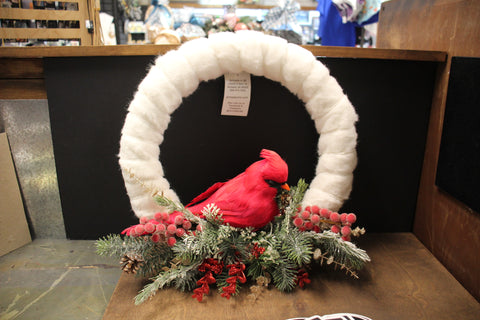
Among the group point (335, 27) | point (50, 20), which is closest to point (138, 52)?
point (50, 20)

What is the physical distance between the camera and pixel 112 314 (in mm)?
738

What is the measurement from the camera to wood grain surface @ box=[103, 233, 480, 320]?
29.4 inches

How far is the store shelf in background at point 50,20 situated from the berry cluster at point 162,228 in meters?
0.67

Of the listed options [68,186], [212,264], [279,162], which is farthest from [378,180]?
[68,186]

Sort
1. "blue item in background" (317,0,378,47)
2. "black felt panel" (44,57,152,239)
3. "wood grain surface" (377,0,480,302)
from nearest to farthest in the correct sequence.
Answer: "wood grain surface" (377,0,480,302), "black felt panel" (44,57,152,239), "blue item in background" (317,0,378,47)

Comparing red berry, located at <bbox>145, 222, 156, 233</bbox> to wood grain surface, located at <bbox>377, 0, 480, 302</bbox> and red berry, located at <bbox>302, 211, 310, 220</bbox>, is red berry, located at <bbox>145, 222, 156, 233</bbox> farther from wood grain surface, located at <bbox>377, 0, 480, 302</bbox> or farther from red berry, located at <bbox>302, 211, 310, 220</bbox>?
wood grain surface, located at <bbox>377, 0, 480, 302</bbox>

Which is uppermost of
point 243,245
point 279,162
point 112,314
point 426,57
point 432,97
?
point 426,57

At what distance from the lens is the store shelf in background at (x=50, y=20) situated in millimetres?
1021

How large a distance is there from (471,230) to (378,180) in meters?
0.31

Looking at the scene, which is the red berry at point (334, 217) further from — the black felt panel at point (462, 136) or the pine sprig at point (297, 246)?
the black felt panel at point (462, 136)

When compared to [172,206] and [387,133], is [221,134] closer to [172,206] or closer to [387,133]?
[172,206]

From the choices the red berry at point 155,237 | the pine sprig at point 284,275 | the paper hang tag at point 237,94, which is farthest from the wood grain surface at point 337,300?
the paper hang tag at point 237,94

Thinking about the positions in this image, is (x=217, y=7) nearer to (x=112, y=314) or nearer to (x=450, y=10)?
(x=450, y=10)

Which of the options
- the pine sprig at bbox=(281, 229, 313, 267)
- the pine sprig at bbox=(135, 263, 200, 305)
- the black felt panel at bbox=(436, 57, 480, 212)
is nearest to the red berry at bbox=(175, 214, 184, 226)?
the pine sprig at bbox=(135, 263, 200, 305)
